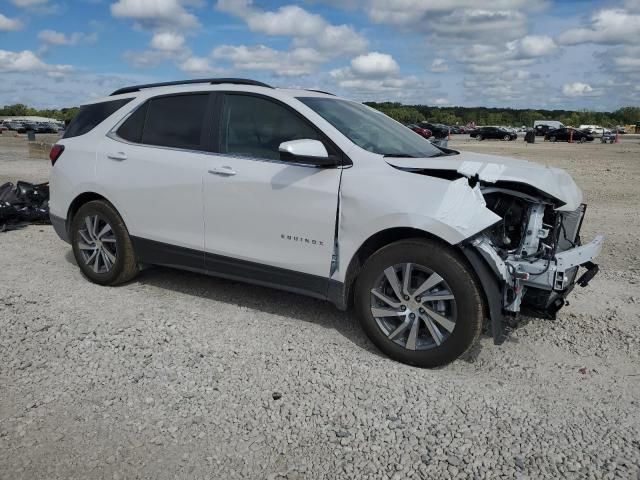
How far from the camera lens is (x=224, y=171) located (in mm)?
4371

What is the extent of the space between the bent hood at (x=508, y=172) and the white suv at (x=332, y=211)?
2 centimetres

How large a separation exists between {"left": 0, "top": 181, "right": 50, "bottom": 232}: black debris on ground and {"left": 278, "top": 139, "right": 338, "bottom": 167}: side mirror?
592cm

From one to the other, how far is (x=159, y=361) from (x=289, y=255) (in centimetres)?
120

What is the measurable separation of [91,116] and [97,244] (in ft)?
4.21

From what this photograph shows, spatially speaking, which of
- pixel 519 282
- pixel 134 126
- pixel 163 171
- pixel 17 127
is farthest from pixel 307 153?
pixel 17 127

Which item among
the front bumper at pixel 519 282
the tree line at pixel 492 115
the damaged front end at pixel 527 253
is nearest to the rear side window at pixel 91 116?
the damaged front end at pixel 527 253

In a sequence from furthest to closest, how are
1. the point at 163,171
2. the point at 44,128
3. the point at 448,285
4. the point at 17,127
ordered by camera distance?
the point at 44,128 < the point at 17,127 < the point at 163,171 < the point at 448,285

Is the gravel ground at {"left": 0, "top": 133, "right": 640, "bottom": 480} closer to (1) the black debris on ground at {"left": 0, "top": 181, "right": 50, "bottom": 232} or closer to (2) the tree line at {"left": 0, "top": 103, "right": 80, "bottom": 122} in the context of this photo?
(1) the black debris on ground at {"left": 0, "top": 181, "right": 50, "bottom": 232}

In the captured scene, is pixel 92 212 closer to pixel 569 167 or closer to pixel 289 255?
pixel 289 255

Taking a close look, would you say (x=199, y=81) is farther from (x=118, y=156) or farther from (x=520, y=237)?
(x=520, y=237)

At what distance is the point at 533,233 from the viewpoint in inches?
149

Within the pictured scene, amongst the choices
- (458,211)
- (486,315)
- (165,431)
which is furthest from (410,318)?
(165,431)

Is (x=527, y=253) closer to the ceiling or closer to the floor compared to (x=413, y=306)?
closer to the ceiling

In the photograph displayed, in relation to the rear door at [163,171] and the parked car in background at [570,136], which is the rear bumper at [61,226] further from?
the parked car in background at [570,136]
